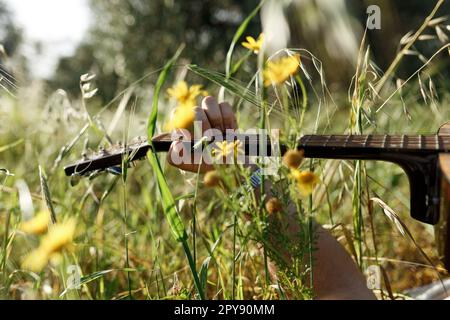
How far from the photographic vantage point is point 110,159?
109 cm

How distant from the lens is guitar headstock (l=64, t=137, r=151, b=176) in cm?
106

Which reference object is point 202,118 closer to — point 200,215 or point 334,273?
point 334,273

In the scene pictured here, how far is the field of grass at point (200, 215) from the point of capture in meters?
1.01

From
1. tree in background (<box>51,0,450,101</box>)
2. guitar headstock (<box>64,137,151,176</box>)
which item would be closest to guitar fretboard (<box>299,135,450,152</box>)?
guitar headstock (<box>64,137,151,176</box>)

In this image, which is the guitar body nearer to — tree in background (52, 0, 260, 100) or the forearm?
the forearm

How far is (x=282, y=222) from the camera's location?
37.0 inches

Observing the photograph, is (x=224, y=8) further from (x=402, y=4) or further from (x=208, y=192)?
(x=208, y=192)

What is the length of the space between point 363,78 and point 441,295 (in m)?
0.56

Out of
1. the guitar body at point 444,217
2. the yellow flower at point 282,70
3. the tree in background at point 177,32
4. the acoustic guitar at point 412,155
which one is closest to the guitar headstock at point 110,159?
the acoustic guitar at point 412,155

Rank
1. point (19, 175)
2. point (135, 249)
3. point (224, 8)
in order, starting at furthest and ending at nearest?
point (224, 8), point (19, 175), point (135, 249)

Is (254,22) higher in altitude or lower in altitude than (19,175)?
higher
